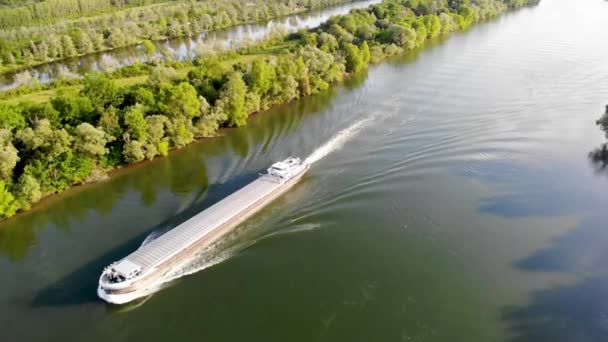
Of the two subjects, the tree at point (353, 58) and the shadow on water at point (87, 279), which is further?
the tree at point (353, 58)

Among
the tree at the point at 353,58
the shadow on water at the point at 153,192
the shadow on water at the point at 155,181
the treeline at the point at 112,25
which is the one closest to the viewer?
the shadow on water at the point at 153,192

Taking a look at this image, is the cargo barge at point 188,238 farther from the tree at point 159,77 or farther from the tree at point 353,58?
the tree at point 353,58

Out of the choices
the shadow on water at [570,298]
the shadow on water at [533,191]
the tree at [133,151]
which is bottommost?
the shadow on water at [570,298]

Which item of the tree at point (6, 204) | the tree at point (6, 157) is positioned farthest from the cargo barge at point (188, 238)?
the tree at point (6, 157)

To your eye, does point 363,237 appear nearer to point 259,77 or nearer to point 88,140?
point 88,140

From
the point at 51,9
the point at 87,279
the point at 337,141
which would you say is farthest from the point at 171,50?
the point at 87,279

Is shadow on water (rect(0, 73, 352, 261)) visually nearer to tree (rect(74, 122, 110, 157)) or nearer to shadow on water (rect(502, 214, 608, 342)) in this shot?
tree (rect(74, 122, 110, 157))
